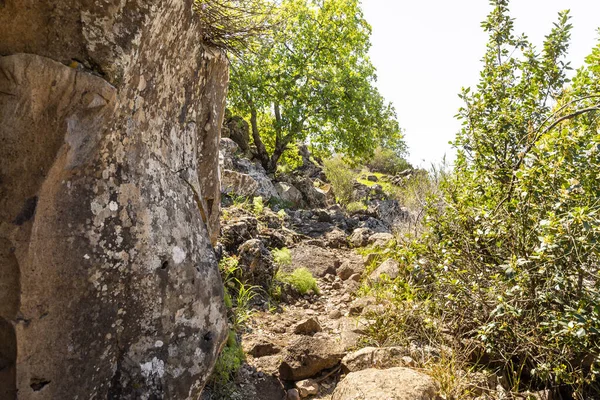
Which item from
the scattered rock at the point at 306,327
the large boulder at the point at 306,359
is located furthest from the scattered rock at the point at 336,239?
the large boulder at the point at 306,359

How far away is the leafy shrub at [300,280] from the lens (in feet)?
21.2

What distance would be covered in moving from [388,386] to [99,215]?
2.42 metres

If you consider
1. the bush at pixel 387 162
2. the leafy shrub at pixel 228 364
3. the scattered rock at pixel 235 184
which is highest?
the bush at pixel 387 162

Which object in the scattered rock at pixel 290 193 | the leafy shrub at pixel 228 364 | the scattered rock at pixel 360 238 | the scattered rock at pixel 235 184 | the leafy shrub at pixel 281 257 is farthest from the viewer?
the scattered rock at pixel 290 193

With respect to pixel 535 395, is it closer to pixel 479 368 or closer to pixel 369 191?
pixel 479 368

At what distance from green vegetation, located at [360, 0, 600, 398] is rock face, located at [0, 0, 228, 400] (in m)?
2.56

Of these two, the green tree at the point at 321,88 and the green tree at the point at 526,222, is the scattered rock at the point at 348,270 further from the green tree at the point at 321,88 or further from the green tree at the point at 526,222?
the green tree at the point at 321,88

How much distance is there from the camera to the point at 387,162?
3212 centimetres

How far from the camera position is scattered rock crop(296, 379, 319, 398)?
4055 mm

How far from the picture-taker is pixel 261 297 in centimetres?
604

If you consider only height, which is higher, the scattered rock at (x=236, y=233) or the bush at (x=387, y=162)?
the bush at (x=387, y=162)

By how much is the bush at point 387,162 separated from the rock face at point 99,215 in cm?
2925

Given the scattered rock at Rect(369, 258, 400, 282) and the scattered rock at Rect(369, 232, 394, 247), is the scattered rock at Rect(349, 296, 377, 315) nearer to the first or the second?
the scattered rock at Rect(369, 258, 400, 282)

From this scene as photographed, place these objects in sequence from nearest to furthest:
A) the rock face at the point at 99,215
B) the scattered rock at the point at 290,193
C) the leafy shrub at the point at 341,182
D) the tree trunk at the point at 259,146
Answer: the rock face at the point at 99,215
the scattered rock at the point at 290,193
the tree trunk at the point at 259,146
the leafy shrub at the point at 341,182
